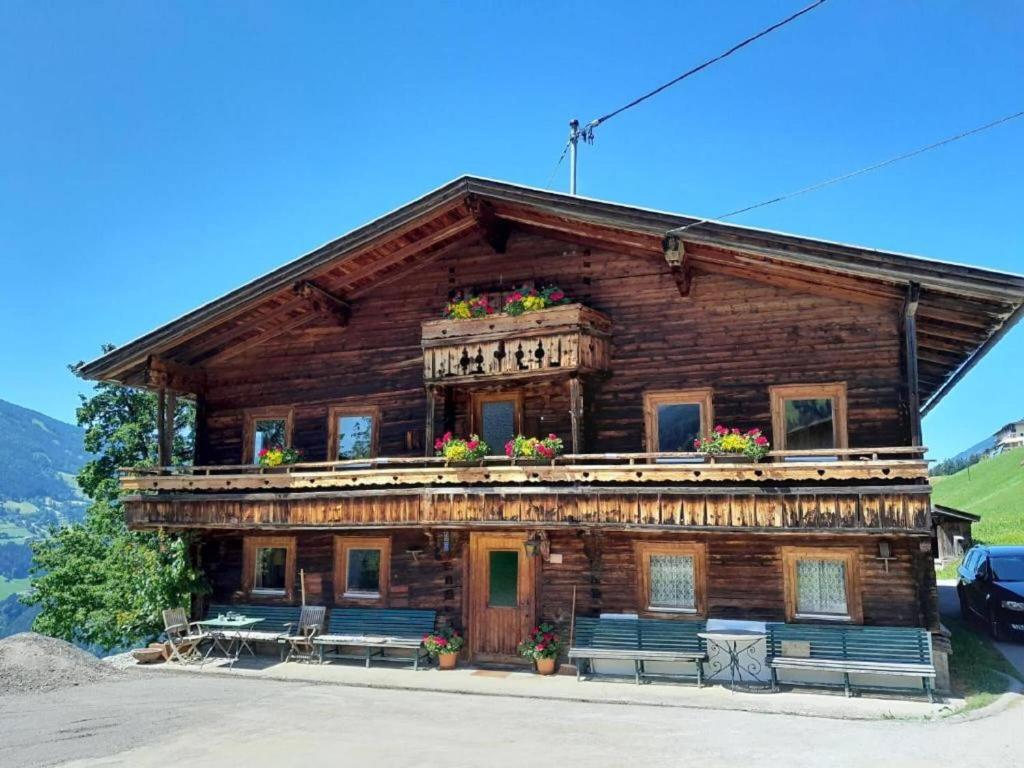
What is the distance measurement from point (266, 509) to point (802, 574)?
37.4 ft

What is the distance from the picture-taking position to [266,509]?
58.5 ft

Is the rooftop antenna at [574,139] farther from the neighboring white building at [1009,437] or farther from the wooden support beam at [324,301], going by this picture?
the neighboring white building at [1009,437]

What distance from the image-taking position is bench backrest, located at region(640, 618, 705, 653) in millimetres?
15172

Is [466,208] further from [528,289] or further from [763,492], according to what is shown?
[763,492]

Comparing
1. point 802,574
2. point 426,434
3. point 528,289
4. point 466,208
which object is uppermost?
point 466,208

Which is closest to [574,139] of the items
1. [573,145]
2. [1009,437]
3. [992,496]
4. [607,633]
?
[573,145]

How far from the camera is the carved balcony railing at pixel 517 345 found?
16312mm

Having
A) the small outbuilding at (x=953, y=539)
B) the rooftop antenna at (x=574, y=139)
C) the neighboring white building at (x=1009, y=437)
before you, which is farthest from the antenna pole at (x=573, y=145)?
the neighboring white building at (x=1009, y=437)

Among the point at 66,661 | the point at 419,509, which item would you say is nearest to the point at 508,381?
the point at 419,509

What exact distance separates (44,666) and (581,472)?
11.4m

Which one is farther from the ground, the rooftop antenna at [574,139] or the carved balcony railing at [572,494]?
the rooftop antenna at [574,139]

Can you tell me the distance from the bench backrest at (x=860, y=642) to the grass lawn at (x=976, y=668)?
0.95 meters

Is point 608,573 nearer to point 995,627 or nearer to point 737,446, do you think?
point 737,446

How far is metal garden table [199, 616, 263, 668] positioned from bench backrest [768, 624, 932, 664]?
11.2 metres
